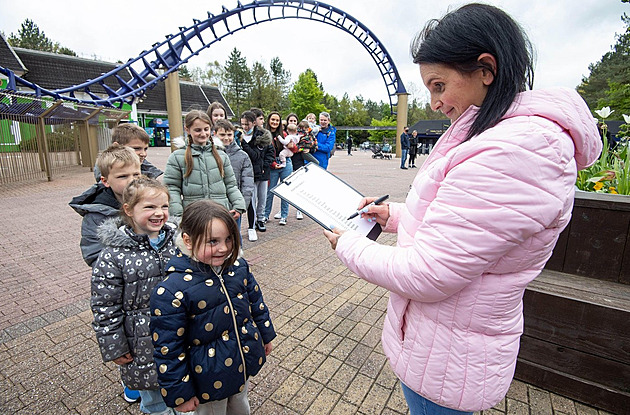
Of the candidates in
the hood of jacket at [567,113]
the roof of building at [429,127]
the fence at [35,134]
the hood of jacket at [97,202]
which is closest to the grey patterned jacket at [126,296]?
the hood of jacket at [97,202]

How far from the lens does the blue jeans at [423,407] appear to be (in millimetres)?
1228

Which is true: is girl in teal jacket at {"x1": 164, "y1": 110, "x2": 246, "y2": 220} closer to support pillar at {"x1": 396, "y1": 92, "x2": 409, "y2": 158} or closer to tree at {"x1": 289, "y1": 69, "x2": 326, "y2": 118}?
support pillar at {"x1": 396, "y1": 92, "x2": 409, "y2": 158}

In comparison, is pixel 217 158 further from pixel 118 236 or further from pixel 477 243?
pixel 477 243

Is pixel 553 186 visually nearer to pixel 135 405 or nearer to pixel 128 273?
pixel 128 273

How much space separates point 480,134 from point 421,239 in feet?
1.11

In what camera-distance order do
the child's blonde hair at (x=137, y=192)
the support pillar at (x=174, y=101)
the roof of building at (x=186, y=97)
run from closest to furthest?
1. the child's blonde hair at (x=137, y=192)
2. the support pillar at (x=174, y=101)
3. the roof of building at (x=186, y=97)

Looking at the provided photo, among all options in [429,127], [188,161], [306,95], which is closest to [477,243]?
A: [188,161]

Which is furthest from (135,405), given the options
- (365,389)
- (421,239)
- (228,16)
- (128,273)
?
(228,16)

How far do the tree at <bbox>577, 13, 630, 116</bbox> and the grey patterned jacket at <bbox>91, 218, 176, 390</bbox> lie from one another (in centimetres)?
2296

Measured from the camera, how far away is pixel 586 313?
2191mm

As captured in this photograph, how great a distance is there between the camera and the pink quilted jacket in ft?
2.93

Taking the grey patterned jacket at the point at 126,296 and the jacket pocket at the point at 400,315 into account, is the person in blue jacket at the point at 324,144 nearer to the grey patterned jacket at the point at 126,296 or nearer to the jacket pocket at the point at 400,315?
the grey patterned jacket at the point at 126,296

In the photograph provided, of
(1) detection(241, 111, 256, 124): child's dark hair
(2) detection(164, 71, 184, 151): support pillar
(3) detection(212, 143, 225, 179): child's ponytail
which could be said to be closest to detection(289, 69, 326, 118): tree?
(2) detection(164, 71, 184, 151): support pillar

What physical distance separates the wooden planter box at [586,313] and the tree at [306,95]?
4728 cm
